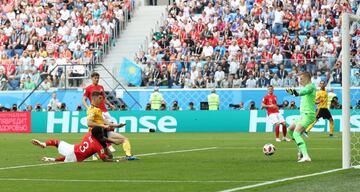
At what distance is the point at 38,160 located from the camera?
2186cm

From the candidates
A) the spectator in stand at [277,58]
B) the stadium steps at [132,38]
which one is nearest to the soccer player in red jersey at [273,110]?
the spectator in stand at [277,58]

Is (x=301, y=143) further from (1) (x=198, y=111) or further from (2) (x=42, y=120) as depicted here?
(2) (x=42, y=120)

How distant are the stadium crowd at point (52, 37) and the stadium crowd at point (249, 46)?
302 centimetres

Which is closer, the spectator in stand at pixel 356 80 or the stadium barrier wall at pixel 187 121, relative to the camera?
the spectator in stand at pixel 356 80

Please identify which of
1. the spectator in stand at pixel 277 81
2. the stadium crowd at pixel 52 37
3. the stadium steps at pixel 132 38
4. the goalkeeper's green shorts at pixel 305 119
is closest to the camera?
the goalkeeper's green shorts at pixel 305 119

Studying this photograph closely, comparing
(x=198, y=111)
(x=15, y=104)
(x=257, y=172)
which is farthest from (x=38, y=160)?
(x=15, y=104)

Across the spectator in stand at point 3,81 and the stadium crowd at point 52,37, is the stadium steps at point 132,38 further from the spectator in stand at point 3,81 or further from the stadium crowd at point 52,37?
the spectator in stand at point 3,81

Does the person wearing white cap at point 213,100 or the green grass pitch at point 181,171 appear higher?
the person wearing white cap at point 213,100

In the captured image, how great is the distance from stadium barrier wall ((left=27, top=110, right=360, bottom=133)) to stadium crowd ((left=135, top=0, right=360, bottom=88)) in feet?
7.62

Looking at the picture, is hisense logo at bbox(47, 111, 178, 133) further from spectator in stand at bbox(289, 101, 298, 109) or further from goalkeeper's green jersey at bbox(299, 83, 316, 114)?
goalkeeper's green jersey at bbox(299, 83, 316, 114)

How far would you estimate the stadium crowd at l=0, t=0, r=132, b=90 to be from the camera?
46.1m

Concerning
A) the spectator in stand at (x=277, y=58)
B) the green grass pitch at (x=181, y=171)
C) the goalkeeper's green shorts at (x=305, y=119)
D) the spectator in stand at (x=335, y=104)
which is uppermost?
the spectator in stand at (x=277, y=58)

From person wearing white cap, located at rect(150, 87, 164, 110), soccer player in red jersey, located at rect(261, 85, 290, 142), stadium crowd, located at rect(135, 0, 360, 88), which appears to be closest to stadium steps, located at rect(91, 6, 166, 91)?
stadium crowd, located at rect(135, 0, 360, 88)

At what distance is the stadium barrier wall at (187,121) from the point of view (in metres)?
39.6
